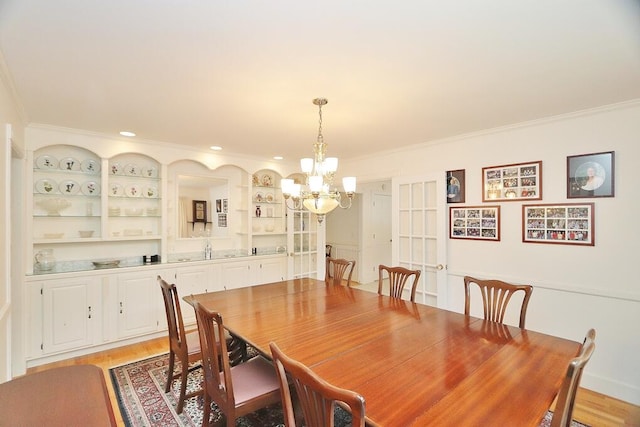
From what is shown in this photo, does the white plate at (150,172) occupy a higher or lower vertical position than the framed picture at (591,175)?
higher

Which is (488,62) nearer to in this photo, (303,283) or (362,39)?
(362,39)

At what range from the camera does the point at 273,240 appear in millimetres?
5281

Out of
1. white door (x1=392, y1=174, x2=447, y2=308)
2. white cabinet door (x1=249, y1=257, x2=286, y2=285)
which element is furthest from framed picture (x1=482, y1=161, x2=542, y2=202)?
white cabinet door (x1=249, y1=257, x2=286, y2=285)

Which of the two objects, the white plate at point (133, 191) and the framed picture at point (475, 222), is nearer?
the framed picture at point (475, 222)

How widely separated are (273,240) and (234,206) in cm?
93

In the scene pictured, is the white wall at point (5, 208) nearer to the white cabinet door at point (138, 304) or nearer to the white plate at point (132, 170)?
the white cabinet door at point (138, 304)

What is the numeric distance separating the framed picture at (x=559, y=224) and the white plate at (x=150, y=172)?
4380 millimetres

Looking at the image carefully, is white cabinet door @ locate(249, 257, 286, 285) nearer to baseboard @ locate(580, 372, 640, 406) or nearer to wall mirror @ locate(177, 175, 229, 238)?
wall mirror @ locate(177, 175, 229, 238)

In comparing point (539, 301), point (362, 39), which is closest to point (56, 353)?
point (362, 39)

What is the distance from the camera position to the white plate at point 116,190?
12.3 feet

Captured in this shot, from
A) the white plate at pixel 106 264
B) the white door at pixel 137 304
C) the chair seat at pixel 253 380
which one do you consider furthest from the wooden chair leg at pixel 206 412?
the white plate at pixel 106 264

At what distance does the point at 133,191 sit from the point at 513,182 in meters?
4.45

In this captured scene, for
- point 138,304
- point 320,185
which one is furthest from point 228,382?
point 138,304

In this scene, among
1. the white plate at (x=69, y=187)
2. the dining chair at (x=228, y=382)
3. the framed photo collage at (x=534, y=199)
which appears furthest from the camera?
the white plate at (x=69, y=187)
